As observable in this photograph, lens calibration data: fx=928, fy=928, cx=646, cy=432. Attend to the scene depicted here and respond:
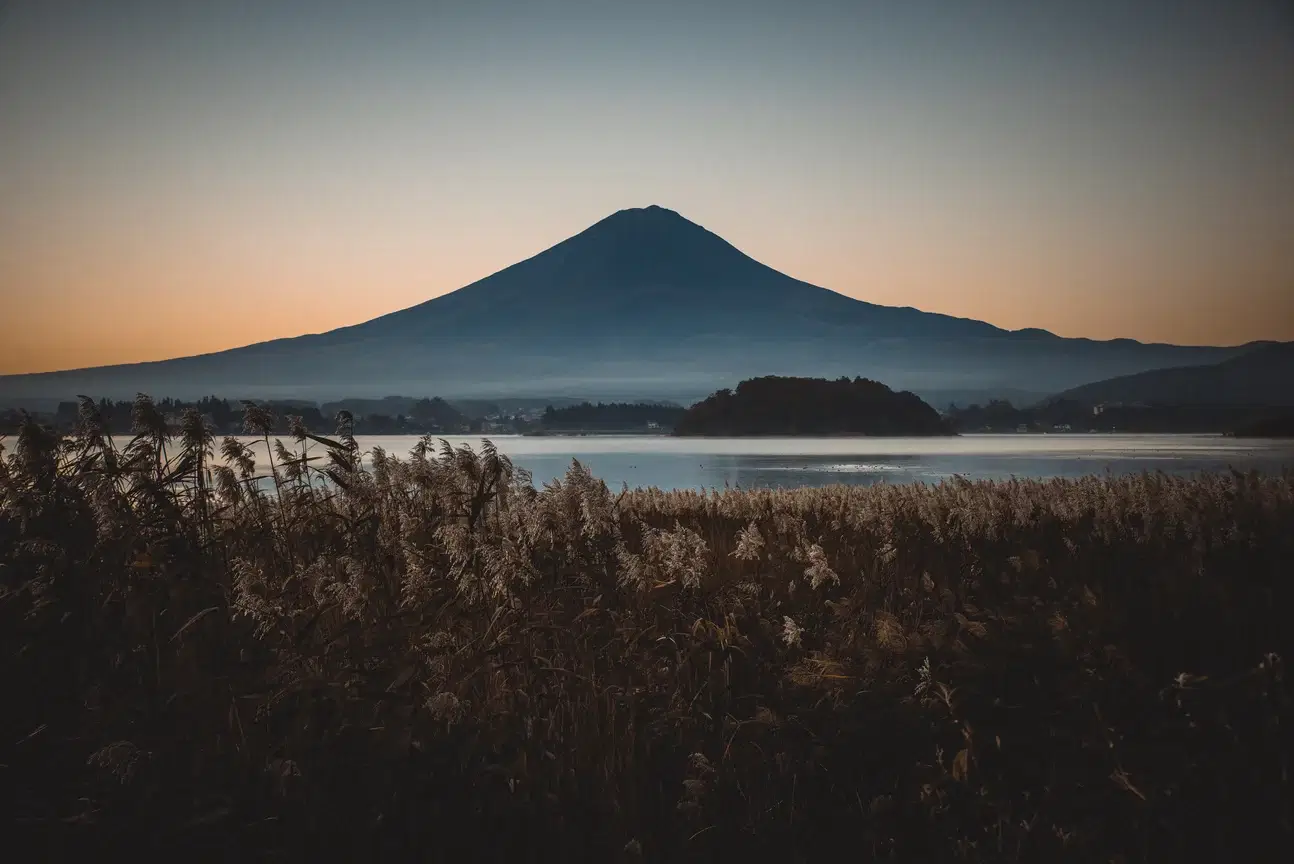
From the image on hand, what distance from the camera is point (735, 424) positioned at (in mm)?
115562

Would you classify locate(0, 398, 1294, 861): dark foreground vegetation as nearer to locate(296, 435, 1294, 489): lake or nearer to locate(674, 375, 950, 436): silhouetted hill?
locate(296, 435, 1294, 489): lake

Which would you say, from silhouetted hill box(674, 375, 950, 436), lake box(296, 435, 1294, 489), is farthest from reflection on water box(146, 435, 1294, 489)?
silhouetted hill box(674, 375, 950, 436)

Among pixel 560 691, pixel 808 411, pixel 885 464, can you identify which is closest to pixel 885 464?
pixel 885 464

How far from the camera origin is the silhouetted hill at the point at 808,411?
107438 millimetres

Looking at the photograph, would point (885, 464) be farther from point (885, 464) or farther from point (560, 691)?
point (560, 691)

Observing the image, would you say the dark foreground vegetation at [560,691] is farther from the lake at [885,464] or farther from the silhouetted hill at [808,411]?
the silhouetted hill at [808,411]

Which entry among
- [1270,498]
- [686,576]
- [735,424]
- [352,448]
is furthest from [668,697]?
[735,424]

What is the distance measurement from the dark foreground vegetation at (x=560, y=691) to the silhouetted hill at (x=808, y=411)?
10145 cm

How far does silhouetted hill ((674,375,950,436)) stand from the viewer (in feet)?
352

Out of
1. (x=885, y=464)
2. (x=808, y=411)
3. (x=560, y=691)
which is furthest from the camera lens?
Answer: (x=808, y=411)

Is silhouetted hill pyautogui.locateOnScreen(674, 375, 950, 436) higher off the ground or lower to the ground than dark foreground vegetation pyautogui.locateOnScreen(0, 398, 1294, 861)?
higher

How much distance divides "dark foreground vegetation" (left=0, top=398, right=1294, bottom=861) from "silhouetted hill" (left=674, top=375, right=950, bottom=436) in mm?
101449

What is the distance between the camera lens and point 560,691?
5039mm

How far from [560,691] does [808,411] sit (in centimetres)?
10456
